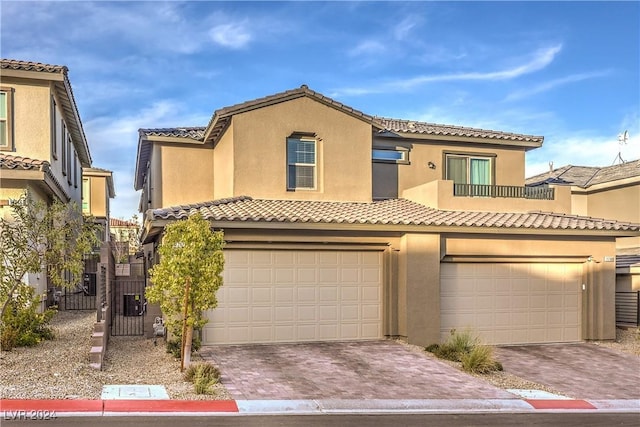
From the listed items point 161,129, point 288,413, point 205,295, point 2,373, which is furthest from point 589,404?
point 161,129

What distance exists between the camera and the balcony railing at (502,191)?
1853 cm

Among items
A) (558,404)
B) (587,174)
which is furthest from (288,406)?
(587,174)

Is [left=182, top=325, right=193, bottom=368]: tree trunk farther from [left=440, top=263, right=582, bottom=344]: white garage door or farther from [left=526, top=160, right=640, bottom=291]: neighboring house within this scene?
[left=526, top=160, right=640, bottom=291]: neighboring house

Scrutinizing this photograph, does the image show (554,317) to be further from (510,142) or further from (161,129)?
(161,129)

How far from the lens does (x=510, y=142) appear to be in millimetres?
21141

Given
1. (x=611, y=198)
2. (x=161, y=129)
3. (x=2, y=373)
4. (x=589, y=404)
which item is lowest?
(x=589, y=404)

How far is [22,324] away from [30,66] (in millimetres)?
7375

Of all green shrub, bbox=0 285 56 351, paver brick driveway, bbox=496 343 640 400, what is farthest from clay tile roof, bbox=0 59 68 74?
paver brick driveway, bbox=496 343 640 400

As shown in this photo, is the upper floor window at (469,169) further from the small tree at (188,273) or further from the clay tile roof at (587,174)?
the small tree at (188,273)

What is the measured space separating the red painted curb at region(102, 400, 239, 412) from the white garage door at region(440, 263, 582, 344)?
8.35 m

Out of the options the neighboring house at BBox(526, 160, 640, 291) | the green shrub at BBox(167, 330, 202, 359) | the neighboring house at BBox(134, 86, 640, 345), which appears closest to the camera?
the green shrub at BBox(167, 330, 202, 359)

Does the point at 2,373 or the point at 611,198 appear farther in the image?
the point at 611,198

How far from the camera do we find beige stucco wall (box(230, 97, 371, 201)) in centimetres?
1717

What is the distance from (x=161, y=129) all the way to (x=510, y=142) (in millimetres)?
12250
